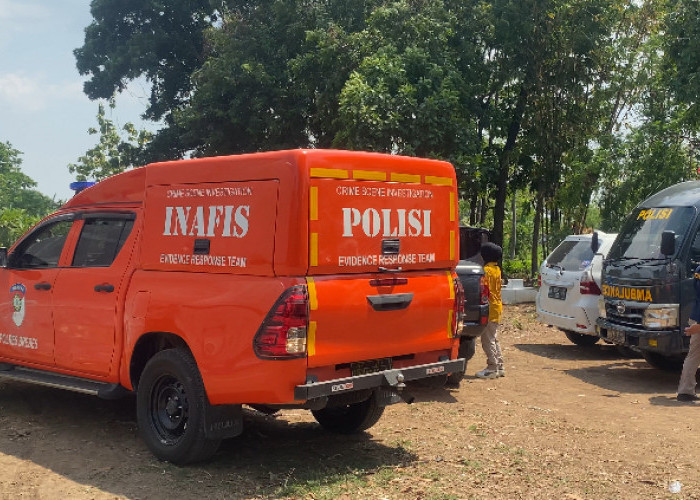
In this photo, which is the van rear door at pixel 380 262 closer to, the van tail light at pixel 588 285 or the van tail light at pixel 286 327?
the van tail light at pixel 286 327

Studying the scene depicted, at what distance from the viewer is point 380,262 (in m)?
5.60

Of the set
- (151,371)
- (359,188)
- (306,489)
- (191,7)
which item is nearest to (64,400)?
(151,371)

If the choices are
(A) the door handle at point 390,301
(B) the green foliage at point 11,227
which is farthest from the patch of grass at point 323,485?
(B) the green foliage at point 11,227

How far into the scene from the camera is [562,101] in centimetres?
2028

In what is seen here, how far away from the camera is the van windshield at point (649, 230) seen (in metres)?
9.11

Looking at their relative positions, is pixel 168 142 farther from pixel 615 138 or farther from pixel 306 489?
pixel 306 489

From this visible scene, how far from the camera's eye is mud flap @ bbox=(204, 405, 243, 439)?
5.39 metres

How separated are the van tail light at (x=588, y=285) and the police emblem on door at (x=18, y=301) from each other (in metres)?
7.32

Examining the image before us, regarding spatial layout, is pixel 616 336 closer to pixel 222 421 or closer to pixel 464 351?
pixel 464 351

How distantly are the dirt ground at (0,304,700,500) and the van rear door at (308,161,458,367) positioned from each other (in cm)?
93

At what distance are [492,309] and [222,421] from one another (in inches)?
176

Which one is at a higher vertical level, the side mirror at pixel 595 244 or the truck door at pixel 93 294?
the side mirror at pixel 595 244

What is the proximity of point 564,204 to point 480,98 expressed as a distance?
4134 mm

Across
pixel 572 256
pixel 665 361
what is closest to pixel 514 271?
pixel 572 256
